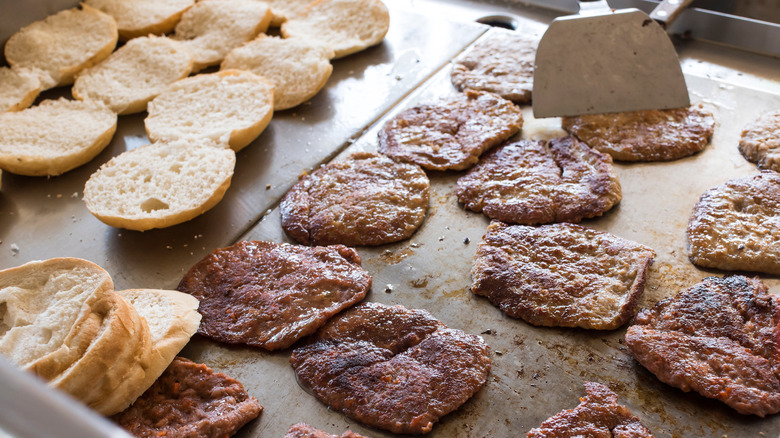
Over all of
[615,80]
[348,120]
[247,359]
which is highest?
[615,80]

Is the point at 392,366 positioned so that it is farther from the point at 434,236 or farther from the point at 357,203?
the point at 357,203

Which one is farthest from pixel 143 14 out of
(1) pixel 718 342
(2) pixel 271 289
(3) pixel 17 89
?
(1) pixel 718 342

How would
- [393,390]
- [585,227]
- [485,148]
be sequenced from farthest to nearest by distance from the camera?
[485,148] < [585,227] < [393,390]

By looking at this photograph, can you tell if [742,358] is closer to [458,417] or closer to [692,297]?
[692,297]

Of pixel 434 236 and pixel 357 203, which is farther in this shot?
pixel 357 203

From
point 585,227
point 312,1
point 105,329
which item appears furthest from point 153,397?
point 312,1

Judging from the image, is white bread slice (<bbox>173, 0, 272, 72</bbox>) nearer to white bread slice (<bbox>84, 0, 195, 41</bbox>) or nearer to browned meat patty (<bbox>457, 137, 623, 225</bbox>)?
white bread slice (<bbox>84, 0, 195, 41</bbox>)
